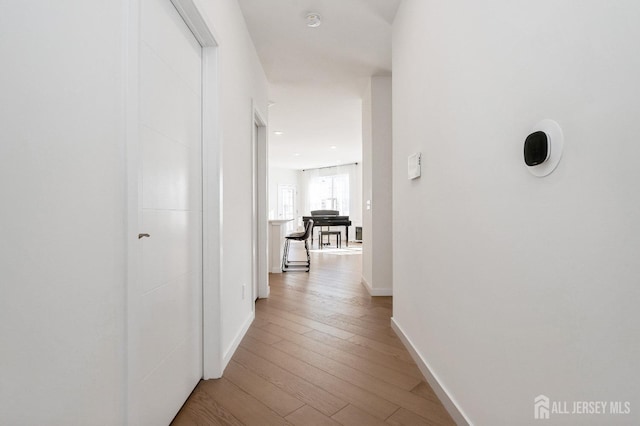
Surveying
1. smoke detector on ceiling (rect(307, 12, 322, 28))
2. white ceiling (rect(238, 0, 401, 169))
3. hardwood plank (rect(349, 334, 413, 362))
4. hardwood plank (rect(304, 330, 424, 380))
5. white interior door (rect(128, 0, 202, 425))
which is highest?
white ceiling (rect(238, 0, 401, 169))

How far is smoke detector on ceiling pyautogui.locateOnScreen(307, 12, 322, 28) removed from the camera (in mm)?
2650

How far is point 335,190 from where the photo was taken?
1166 centimetres

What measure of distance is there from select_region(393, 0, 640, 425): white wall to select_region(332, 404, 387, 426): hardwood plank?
0.40 meters

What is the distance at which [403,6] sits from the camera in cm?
244

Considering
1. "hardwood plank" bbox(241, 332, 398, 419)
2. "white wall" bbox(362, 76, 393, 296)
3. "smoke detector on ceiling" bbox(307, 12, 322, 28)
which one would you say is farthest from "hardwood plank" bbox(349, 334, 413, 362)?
"smoke detector on ceiling" bbox(307, 12, 322, 28)

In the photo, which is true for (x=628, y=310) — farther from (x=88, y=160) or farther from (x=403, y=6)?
(x=403, y=6)

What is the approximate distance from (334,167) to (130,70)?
10.6 meters

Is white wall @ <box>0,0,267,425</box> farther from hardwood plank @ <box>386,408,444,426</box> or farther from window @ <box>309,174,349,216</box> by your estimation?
window @ <box>309,174,349,216</box>

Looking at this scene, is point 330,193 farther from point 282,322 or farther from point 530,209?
point 530,209

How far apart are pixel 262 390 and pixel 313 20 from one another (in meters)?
2.73

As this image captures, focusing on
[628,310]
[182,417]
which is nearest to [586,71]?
[628,310]

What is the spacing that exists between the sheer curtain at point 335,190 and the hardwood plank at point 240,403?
948 cm

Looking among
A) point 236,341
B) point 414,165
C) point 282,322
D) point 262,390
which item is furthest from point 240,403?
point 414,165

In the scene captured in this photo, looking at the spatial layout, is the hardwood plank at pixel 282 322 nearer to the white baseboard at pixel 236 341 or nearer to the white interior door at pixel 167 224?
the white baseboard at pixel 236 341
